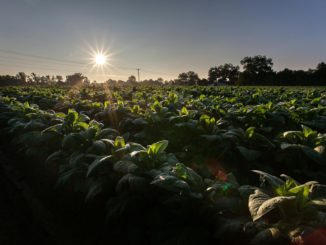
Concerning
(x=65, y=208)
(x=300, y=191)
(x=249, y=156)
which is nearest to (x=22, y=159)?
(x=65, y=208)

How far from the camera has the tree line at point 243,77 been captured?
179 ft

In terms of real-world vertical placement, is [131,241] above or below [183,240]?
below

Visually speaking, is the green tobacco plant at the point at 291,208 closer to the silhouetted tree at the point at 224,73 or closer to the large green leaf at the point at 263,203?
the large green leaf at the point at 263,203

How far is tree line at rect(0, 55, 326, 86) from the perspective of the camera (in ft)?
179

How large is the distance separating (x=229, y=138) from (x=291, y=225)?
208cm

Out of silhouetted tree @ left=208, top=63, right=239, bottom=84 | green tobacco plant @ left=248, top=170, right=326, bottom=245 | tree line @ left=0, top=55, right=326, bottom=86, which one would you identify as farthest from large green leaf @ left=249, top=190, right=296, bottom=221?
silhouetted tree @ left=208, top=63, right=239, bottom=84

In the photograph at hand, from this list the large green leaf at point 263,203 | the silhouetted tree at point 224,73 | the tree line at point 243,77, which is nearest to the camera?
the large green leaf at point 263,203

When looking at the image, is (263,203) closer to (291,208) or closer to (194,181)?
(291,208)

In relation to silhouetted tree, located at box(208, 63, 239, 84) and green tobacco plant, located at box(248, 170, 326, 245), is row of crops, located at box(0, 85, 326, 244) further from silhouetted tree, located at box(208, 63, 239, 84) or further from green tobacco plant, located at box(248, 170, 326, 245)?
silhouetted tree, located at box(208, 63, 239, 84)

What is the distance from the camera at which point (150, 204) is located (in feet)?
8.25

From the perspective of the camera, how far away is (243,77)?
65250 millimetres

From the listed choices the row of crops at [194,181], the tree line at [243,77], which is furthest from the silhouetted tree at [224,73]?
the row of crops at [194,181]

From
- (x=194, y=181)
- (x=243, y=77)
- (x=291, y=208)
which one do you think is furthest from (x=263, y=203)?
(x=243, y=77)

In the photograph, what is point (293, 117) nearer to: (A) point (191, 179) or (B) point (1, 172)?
(A) point (191, 179)
